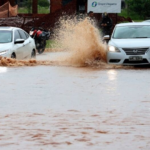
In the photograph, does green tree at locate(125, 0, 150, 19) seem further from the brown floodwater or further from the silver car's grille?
the silver car's grille

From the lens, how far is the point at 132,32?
22.8m

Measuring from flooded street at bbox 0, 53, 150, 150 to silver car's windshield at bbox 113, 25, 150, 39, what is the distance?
3163 mm

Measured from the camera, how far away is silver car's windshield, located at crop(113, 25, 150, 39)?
2264 cm

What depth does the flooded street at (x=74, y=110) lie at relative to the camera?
901 centimetres

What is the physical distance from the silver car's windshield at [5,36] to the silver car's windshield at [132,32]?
3.43 metres

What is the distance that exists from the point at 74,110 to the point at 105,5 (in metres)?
34.5

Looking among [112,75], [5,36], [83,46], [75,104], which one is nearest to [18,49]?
[5,36]

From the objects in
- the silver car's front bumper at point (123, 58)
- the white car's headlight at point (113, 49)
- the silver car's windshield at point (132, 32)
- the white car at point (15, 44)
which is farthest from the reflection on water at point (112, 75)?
the white car at point (15, 44)

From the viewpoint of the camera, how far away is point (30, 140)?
9.06m

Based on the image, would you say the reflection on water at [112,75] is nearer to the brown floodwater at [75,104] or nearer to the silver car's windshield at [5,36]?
the brown floodwater at [75,104]

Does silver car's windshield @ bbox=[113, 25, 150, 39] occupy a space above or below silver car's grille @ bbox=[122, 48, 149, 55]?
above

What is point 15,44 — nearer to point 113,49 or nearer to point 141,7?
point 113,49

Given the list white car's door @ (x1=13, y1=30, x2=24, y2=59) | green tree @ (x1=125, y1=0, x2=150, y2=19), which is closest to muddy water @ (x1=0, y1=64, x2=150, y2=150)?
white car's door @ (x1=13, y1=30, x2=24, y2=59)

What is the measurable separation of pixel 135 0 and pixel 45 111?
76.8 m
